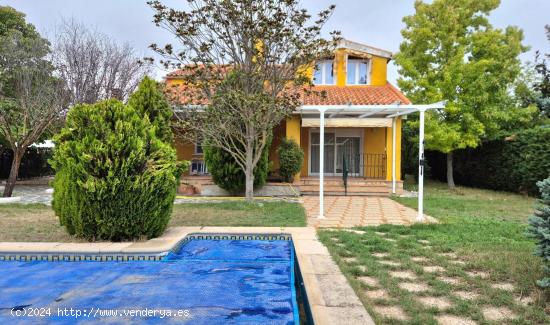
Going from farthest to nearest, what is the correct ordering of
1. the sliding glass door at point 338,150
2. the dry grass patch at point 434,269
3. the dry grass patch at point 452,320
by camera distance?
the sliding glass door at point 338,150
the dry grass patch at point 434,269
the dry grass patch at point 452,320

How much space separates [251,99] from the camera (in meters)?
13.4

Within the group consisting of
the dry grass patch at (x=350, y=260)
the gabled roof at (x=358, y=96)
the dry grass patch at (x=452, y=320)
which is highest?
the gabled roof at (x=358, y=96)

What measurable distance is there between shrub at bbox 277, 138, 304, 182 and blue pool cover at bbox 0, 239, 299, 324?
1130 centimetres

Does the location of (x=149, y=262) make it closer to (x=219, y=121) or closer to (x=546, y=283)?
(x=546, y=283)

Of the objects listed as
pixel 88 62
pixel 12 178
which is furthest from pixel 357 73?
pixel 12 178

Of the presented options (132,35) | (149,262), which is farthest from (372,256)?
(132,35)

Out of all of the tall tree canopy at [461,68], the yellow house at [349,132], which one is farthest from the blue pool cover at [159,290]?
the tall tree canopy at [461,68]

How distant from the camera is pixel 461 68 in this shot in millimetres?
21234

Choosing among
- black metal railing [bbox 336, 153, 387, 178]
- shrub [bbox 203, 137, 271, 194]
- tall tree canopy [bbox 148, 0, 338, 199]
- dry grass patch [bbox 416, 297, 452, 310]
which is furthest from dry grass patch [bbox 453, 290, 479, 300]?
black metal railing [bbox 336, 153, 387, 178]

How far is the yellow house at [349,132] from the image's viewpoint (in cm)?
2086

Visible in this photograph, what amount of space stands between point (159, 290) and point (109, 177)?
9.39 ft

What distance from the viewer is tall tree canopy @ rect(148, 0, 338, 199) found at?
529 inches

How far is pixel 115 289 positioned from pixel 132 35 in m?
22.1

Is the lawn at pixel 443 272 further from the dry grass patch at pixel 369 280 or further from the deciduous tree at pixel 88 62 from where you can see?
the deciduous tree at pixel 88 62
